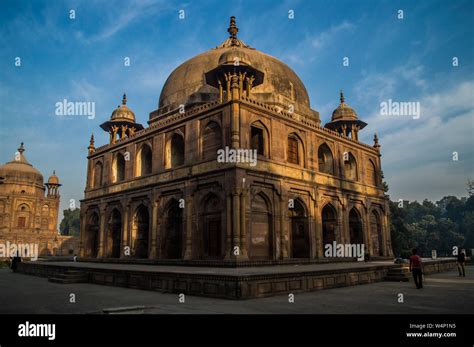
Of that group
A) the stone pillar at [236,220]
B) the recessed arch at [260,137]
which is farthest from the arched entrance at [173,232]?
the recessed arch at [260,137]

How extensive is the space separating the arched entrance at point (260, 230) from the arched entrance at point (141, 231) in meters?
9.45

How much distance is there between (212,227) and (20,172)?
163 ft

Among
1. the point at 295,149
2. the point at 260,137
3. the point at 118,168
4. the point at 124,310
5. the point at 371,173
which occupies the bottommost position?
the point at 124,310

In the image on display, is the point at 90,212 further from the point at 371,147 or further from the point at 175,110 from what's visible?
the point at 371,147

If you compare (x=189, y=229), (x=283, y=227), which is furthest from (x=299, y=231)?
(x=189, y=229)

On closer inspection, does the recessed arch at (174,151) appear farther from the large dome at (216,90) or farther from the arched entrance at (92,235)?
the arched entrance at (92,235)

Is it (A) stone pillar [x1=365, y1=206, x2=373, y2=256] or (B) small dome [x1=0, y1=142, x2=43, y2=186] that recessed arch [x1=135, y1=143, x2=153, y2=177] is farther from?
(B) small dome [x1=0, y1=142, x2=43, y2=186]

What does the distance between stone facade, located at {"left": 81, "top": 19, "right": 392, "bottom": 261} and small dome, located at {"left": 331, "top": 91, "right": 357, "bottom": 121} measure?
9 cm

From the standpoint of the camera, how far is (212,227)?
67.2 ft

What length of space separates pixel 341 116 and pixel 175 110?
13952mm

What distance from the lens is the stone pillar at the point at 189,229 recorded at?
2056cm

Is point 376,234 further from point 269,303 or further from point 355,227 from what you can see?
point 269,303

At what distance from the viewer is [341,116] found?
31422 millimetres

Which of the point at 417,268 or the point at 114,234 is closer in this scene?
the point at 417,268
